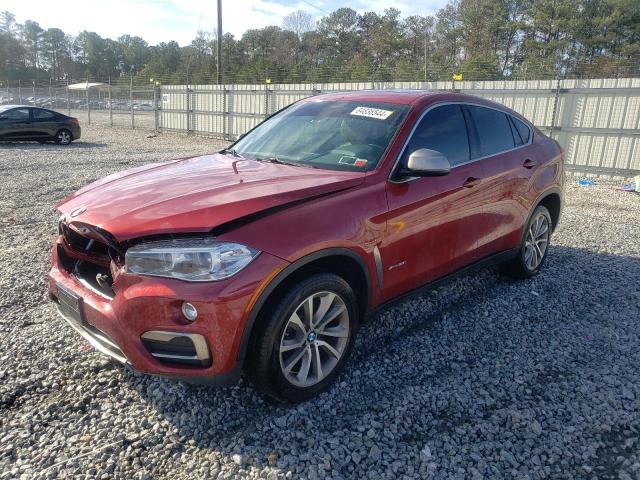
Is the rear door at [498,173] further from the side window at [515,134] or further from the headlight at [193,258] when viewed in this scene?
the headlight at [193,258]

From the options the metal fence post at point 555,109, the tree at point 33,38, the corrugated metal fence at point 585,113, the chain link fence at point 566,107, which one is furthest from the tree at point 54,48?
the metal fence post at point 555,109

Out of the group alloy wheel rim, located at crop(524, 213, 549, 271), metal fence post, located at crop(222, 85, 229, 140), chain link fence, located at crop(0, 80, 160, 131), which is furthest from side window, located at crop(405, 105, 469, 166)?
chain link fence, located at crop(0, 80, 160, 131)

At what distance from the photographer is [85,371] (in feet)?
10.7

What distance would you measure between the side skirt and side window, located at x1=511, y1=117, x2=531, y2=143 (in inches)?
41.9

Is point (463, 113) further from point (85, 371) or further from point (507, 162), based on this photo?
point (85, 371)

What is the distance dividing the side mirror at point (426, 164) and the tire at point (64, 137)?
58.5 ft

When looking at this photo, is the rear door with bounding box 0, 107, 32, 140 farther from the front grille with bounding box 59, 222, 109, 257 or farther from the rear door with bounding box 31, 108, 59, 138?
the front grille with bounding box 59, 222, 109, 257

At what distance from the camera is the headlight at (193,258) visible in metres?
2.48

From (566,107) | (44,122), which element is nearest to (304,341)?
(566,107)

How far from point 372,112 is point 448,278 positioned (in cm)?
140

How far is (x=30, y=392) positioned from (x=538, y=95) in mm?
A: 13056

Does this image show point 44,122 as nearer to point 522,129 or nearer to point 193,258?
point 522,129

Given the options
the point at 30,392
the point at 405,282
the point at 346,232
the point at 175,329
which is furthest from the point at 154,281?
the point at 405,282

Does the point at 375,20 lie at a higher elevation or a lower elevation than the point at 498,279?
higher
